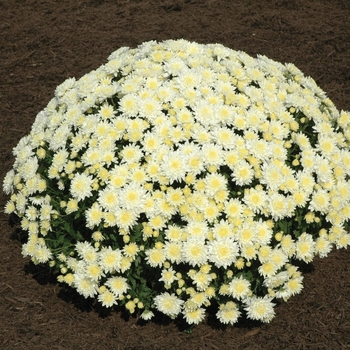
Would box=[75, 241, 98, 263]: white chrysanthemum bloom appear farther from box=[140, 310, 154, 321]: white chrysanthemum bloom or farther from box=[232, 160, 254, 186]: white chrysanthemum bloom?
box=[232, 160, 254, 186]: white chrysanthemum bloom

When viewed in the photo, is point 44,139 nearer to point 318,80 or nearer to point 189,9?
point 318,80

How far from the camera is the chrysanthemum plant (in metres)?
3.61

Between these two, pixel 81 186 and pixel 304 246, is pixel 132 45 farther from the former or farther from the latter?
pixel 304 246

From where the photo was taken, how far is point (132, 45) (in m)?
6.94

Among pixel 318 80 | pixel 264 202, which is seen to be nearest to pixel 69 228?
pixel 264 202

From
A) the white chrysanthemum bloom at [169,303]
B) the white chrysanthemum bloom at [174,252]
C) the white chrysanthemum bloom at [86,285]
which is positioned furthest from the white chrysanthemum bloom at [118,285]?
the white chrysanthemum bloom at [174,252]


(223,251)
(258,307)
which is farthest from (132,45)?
(258,307)

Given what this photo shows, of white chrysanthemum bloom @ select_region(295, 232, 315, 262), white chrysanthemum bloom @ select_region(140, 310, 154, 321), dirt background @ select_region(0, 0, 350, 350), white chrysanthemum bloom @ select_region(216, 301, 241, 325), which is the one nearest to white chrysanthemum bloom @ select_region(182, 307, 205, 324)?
white chrysanthemum bloom @ select_region(216, 301, 241, 325)

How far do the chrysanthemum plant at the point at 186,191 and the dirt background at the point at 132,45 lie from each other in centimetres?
34

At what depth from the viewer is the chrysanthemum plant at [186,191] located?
3.61 meters

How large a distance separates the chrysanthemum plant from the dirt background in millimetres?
339

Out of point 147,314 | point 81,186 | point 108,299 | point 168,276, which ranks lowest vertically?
point 147,314

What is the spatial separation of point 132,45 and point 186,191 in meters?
3.82

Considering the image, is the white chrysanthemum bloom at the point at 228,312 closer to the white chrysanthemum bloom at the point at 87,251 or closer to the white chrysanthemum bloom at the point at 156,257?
the white chrysanthemum bloom at the point at 156,257
